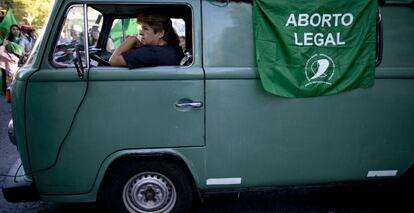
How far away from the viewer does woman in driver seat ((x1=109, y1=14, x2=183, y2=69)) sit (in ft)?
11.3

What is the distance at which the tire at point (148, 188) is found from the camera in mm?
3535

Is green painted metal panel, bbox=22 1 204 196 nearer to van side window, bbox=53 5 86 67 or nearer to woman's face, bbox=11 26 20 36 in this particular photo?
van side window, bbox=53 5 86 67

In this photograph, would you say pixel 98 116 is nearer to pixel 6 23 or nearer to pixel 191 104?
pixel 191 104

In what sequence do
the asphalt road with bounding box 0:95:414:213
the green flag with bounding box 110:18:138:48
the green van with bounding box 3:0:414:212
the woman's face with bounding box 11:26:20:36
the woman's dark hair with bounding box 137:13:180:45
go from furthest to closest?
the woman's face with bounding box 11:26:20:36 → the green flag with bounding box 110:18:138:48 → the asphalt road with bounding box 0:95:414:213 → the woman's dark hair with bounding box 137:13:180:45 → the green van with bounding box 3:0:414:212

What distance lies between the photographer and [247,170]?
11.8ft

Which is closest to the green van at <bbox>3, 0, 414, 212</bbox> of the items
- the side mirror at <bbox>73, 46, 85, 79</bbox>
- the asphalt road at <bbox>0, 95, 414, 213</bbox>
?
the side mirror at <bbox>73, 46, 85, 79</bbox>

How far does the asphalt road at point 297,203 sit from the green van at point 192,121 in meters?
0.55

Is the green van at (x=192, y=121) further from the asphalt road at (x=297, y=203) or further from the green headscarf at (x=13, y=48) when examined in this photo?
the green headscarf at (x=13, y=48)

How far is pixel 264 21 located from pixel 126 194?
6.64 ft

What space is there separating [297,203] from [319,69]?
161 cm

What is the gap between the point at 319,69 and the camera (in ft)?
11.6

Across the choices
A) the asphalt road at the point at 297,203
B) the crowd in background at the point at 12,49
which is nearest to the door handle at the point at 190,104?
the asphalt road at the point at 297,203

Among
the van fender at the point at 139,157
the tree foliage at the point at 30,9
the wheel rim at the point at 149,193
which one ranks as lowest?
the wheel rim at the point at 149,193

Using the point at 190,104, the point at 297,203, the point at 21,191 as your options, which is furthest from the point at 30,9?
the point at 297,203
